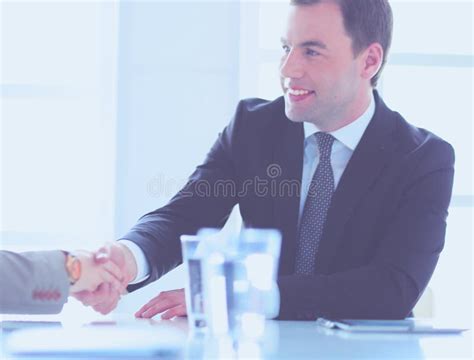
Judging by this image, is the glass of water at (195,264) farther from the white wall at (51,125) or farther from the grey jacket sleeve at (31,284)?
the white wall at (51,125)

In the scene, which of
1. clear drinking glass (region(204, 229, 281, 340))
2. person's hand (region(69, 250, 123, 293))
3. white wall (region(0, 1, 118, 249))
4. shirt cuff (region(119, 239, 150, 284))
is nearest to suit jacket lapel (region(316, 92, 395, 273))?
shirt cuff (region(119, 239, 150, 284))

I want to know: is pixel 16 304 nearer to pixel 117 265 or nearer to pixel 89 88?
pixel 117 265

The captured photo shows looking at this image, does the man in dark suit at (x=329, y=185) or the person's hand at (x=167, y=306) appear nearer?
the person's hand at (x=167, y=306)

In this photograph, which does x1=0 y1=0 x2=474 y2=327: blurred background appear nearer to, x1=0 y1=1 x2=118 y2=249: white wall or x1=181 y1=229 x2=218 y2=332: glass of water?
x1=0 y1=1 x2=118 y2=249: white wall

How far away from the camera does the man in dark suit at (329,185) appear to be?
2.08 metres

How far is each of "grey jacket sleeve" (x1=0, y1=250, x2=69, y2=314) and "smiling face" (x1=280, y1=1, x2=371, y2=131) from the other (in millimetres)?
1034

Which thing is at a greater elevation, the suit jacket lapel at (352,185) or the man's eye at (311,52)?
the man's eye at (311,52)

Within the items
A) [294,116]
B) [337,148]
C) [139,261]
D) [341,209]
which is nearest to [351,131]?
[337,148]

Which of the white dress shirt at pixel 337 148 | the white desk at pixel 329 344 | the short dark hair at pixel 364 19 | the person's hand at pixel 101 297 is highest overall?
the short dark hair at pixel 364 19

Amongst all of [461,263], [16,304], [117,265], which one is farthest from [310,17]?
[461,263]

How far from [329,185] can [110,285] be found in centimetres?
70

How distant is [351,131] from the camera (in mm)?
Result: 2510

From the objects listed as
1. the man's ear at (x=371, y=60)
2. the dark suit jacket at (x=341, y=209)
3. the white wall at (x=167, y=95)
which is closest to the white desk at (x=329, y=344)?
the dark suit jacket at (x=341, y=209)

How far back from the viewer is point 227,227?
4.13m
